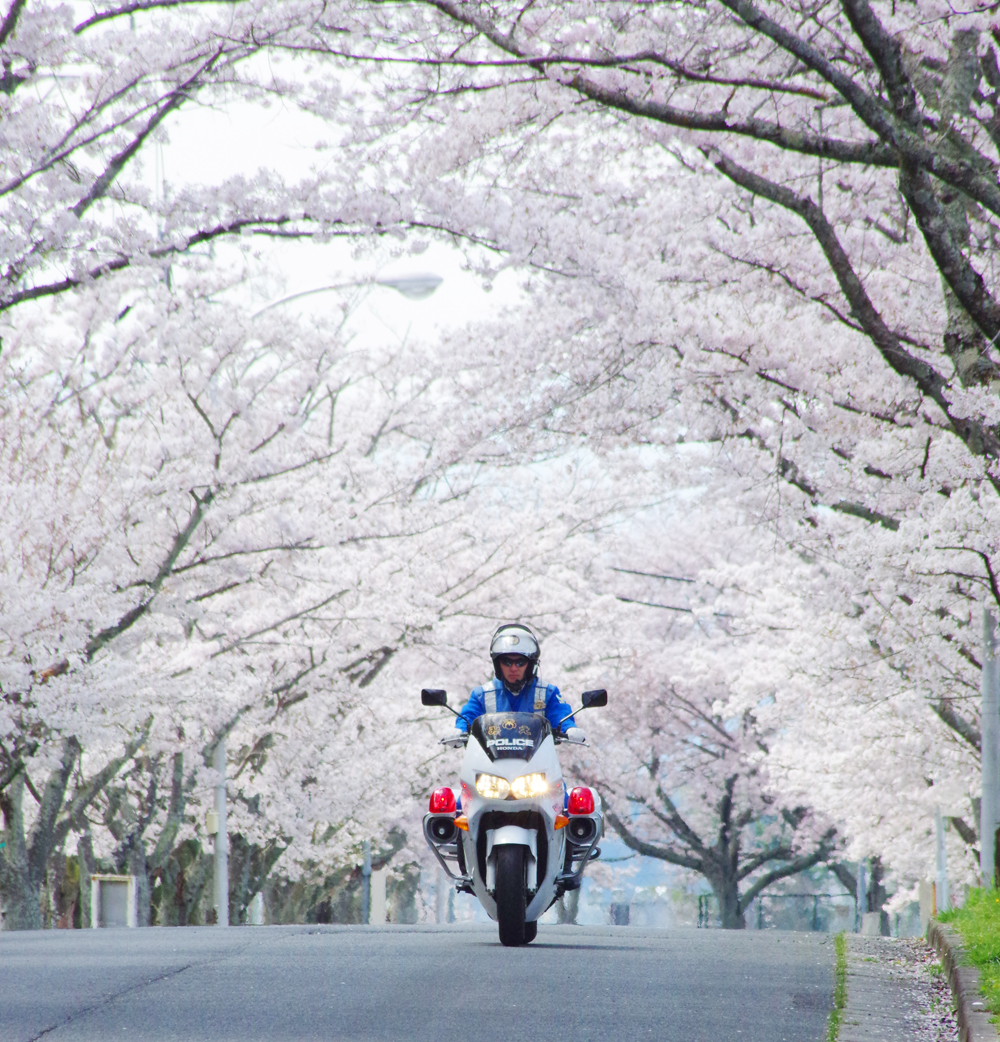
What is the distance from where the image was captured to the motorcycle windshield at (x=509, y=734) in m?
8.92

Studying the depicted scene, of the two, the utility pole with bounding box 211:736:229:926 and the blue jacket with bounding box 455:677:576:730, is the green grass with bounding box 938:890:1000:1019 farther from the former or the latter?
the utility pole with bounding box 211:736:229:926

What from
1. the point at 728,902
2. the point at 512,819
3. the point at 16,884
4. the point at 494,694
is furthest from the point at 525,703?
the point at 728,902

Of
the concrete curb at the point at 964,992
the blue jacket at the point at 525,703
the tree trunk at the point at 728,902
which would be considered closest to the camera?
the concrete curb at the point at 964,992

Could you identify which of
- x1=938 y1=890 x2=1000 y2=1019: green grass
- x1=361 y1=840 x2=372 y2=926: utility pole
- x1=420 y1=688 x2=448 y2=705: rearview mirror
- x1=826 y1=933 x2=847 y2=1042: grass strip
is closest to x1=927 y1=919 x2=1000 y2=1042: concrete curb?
x1=938 y1=890 x2=1000 y2=1019: green grass

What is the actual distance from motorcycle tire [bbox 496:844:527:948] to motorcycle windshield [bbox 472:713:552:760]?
22.0 inches

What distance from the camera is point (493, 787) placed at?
8836mm

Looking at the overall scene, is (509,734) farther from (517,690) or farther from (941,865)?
(941,865)

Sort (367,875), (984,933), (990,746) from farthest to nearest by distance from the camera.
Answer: (367,875)
(990,746)
(984,933)

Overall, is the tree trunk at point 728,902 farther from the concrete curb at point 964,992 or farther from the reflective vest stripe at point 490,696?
the reflective vest stripe at point 490,696

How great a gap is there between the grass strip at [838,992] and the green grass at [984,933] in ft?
2.05

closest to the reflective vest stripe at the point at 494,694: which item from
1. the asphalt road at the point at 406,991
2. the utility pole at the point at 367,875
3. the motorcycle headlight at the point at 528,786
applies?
the motorcycle headlight at the point at 528,786

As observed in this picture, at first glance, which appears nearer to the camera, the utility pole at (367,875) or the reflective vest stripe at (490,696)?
the reflective vest stripe at (490,696)

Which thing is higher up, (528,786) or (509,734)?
(509,734)

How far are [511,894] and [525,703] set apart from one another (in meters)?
1.14
